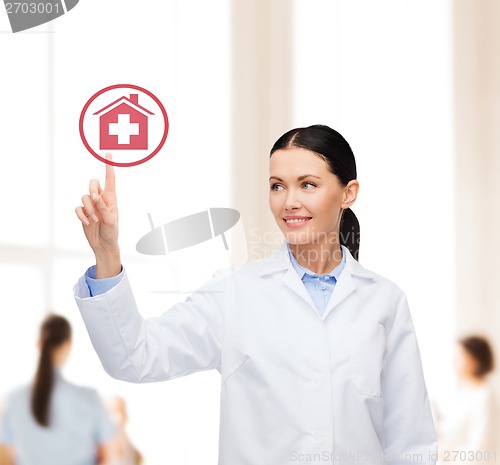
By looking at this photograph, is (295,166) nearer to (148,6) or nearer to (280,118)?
(280,118)

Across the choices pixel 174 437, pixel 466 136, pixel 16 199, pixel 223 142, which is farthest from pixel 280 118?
pixel 174 437

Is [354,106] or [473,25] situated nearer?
[354,106]

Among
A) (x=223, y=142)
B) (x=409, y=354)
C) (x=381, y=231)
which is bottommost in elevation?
(x=409, y=354)

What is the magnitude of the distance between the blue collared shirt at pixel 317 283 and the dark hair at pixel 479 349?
0.78 m

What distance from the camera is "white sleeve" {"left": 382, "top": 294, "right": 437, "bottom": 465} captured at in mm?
1188

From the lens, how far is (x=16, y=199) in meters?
1.62

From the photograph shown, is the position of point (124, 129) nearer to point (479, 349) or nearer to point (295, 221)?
point (295, 221)

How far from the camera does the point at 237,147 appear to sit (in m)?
1.69

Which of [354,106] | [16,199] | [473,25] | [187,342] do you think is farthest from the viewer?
[473,25]

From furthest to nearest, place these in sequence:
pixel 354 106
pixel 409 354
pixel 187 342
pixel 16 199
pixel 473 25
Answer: pixel 473 25 < pixel 354 106 < pixel 16 199 < pixel 409 354 < pixel 187 342

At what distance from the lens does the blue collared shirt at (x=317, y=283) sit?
1186 mm

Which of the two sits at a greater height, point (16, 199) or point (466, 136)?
point (466, 136)

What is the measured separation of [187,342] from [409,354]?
37cm

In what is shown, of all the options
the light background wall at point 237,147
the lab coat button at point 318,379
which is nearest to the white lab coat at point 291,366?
the lab coat button at point 318,379
